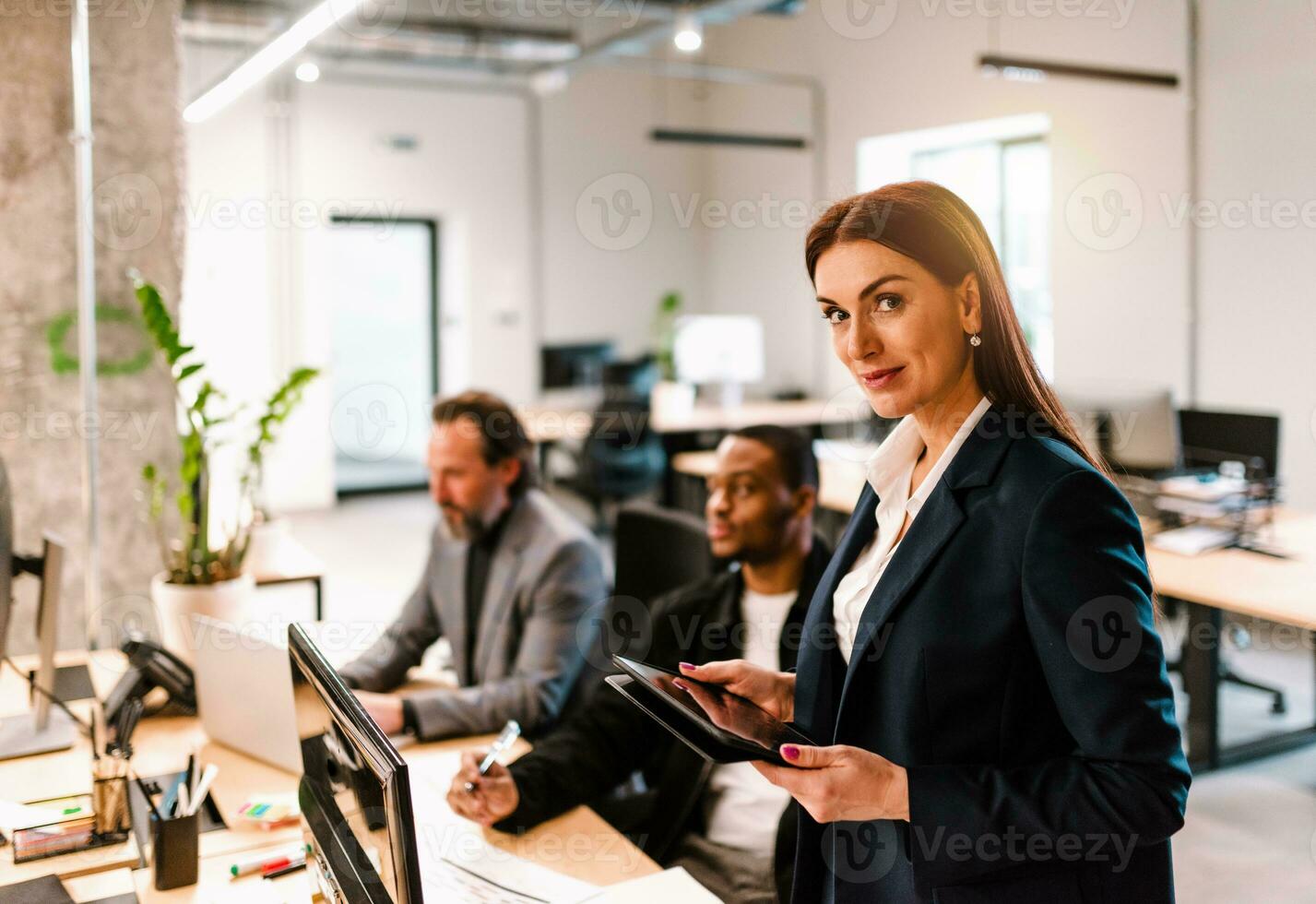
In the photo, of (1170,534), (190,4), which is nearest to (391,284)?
(190,4)

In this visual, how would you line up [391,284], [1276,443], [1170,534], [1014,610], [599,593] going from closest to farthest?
[1014,610], [599,593], [1170,534], [1276,443], [391,284]

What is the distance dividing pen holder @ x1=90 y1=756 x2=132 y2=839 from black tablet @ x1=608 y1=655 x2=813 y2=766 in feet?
3.19

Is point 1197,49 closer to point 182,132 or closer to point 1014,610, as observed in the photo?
point 182,132

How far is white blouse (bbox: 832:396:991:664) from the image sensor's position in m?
1.37

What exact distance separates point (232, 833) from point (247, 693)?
13.0 inches

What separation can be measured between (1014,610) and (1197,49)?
573 centimetres

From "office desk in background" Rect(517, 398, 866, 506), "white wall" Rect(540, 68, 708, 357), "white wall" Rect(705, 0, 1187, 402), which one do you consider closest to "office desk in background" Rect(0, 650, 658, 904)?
"office desk in background" Rect(517, 398, 866, 506)

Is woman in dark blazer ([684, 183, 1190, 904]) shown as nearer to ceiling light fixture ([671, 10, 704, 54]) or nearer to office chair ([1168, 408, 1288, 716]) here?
office chair ([1168, 408, 1288, 716])

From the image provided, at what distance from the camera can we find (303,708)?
1494 mm

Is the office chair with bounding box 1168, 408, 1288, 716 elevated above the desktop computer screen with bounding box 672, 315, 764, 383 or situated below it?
below

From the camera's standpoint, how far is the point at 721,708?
4.37 feet

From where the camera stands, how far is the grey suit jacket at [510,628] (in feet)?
7.82

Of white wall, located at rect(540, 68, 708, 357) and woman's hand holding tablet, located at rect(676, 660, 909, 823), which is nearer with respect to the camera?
woman's hand holding tablet, located at rect(676, 660, 909, 823)

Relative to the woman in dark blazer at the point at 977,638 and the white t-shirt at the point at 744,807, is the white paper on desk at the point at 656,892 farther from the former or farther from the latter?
the white t-shirt at the point at 744,807
